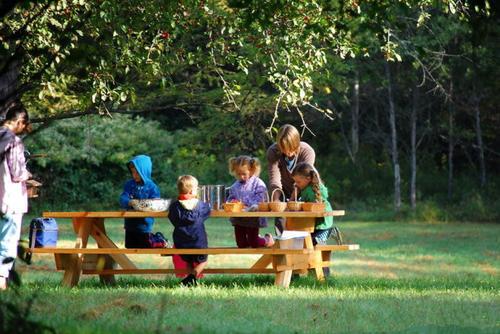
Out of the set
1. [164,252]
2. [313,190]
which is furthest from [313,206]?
[164,252]

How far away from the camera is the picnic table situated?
1302 centimetres

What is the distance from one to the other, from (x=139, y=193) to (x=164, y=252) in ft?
3.77

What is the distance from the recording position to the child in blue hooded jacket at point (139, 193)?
45.5 feet

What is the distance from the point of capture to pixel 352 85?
42844 millimetres

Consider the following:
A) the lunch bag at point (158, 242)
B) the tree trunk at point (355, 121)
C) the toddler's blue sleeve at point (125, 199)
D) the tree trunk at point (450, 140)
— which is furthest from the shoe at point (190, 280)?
the tree trunk at point (355, 121)

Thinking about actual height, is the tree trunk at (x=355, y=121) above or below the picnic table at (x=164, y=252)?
above

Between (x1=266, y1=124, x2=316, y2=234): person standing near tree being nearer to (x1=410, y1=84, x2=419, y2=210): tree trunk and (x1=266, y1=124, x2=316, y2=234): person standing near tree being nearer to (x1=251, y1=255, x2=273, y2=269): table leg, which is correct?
(x1=251, y1=255, x2=273, y2=269): table leg

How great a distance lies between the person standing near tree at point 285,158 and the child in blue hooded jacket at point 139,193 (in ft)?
4.13

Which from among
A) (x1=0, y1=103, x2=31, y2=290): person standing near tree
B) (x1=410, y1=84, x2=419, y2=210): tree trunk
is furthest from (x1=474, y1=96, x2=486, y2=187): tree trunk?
(x1=0, y1=103, x2=31, y2=290): person standing near tree

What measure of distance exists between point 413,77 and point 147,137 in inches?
335

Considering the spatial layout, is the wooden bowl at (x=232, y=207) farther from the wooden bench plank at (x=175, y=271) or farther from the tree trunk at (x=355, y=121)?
the tree trunk at (x=355, y=121)

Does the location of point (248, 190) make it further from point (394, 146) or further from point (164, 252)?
point (394, 146)

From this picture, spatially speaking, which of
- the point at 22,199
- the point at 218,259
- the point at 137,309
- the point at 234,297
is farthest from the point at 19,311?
the point at 218,259

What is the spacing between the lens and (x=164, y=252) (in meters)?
13.0
